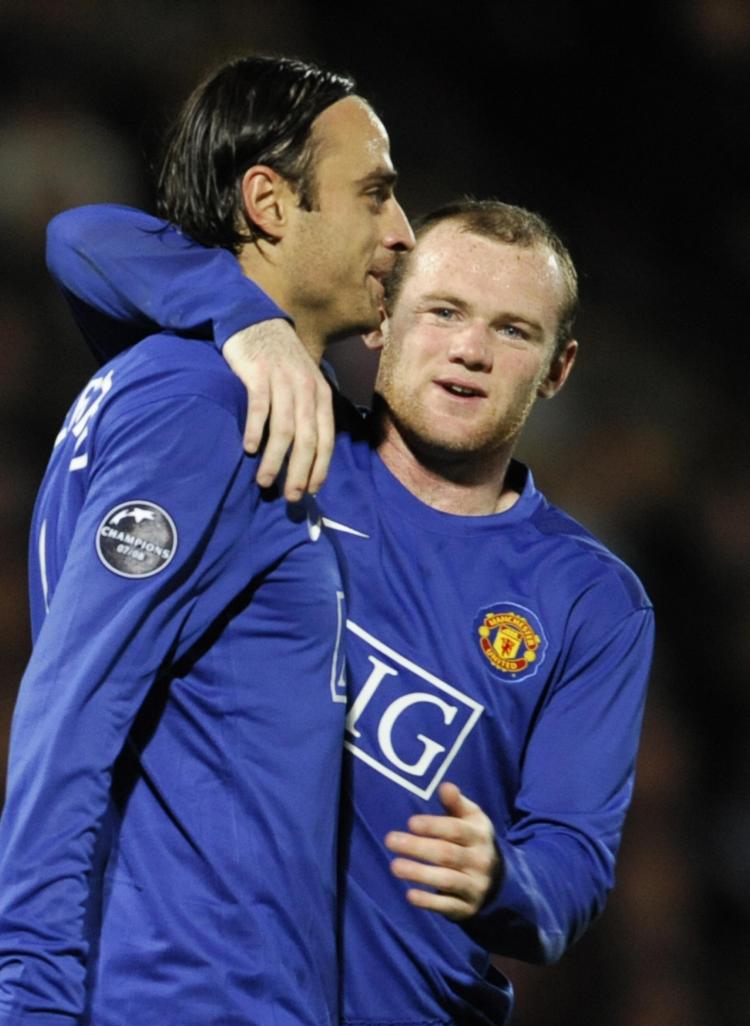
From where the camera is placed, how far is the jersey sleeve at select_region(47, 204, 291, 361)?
1.93 meters

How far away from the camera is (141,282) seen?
6.70 feet

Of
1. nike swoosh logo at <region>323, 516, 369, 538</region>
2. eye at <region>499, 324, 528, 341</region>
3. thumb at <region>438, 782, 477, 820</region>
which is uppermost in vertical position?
eye at <region>499, 324, 528, 341</region>

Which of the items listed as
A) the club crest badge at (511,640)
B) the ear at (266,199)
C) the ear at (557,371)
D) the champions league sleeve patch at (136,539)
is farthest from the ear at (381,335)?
the champions league sleeve patch at (136,539)

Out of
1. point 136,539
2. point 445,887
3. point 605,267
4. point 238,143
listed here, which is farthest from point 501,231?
point 605,267

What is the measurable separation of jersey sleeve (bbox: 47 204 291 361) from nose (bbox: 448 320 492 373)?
43 cm

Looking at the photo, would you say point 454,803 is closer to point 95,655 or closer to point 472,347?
point 95,655

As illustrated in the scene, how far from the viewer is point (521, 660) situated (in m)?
2.23

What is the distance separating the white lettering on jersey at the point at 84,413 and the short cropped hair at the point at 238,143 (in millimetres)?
343

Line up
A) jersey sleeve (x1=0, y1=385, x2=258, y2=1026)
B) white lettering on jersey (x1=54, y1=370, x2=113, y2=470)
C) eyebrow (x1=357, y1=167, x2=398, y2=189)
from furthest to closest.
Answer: eyebrow (x1=357, y1=167, x2=398, y2=189)
white lettering on jersey (x1=54, y1=370, x2=113, y2=470)
jersey sleeve (x1=0, y1=385, x2=258, y2=1026)

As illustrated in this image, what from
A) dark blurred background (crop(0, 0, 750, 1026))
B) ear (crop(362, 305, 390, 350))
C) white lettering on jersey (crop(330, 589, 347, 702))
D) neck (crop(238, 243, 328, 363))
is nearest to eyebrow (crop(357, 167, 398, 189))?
neck (crop(238, 243, 328, 363))

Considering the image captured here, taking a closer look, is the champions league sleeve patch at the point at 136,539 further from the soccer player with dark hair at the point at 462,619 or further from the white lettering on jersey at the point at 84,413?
the soccer player with dark hair at the point at 462,619

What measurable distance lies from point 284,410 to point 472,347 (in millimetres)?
673

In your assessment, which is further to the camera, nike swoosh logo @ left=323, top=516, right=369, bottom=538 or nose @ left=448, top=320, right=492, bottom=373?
nose @ left=448, top=320, right=492, bottom=373

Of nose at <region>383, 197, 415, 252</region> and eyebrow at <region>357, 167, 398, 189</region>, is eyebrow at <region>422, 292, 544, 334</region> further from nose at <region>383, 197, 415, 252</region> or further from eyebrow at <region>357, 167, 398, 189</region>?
eyebrow at <region>357, 167, 398, 189</region>
